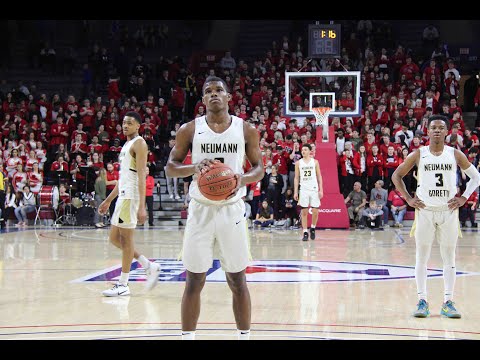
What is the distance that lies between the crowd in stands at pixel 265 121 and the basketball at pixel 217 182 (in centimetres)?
1145

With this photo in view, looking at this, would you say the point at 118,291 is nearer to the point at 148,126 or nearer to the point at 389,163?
the point at 389,163

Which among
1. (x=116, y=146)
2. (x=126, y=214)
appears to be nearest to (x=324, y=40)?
(x=116, y=146)

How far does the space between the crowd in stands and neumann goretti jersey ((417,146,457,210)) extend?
376 inches

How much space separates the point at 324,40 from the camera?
17.2 meters

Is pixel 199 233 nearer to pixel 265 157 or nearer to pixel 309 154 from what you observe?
pixel 309 154

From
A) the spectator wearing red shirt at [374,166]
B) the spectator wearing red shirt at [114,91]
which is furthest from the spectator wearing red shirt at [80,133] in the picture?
the spectator wearing red shirt at [374,166]

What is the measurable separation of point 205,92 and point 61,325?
7.75ft

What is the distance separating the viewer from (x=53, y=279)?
8125 mm

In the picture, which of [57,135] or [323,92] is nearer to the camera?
[323,92]

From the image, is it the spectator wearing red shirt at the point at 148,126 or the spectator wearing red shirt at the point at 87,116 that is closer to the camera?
the spectator wearing red shirt at the point at 148,126

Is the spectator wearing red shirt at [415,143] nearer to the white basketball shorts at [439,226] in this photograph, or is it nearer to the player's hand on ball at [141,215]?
the white basketball shorts at [439,226]

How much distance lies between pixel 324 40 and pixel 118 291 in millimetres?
11665

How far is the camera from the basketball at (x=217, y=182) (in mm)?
4234

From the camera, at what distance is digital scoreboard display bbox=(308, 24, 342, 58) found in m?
17.1
